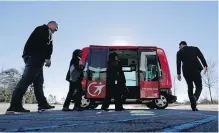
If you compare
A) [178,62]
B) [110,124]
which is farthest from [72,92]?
[110,124]

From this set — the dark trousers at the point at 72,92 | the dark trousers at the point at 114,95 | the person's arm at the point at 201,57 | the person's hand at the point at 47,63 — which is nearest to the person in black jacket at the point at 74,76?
the dark trousers at the point at 72,92

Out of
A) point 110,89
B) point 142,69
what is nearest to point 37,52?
point 110,89

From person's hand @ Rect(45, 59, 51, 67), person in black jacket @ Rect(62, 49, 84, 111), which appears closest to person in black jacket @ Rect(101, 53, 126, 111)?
person in black jacket @ Rect(62, 49, 84, 111)

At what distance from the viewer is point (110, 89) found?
26.1ft

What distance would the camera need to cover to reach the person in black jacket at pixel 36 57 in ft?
18.8

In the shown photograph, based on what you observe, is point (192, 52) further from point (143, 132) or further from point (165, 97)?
→ point (143, 132)

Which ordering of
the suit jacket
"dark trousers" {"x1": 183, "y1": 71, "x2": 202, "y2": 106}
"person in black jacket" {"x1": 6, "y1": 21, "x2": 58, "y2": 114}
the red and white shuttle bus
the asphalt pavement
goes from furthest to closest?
1. the red and white shuttle bus
2. the suit jacket
3. "dark trousers" {"x1": 183, "y1": 71, "x2": 202, "y2": 106}
4. "person in black jacket" {"x1": 6, "y1": 21, "x2": 58, "y2": 114}
5. the asphalt pavement

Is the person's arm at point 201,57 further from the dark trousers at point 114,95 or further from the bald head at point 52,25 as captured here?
the bald head at point 52,25

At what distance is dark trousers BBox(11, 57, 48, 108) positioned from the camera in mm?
A: 5609

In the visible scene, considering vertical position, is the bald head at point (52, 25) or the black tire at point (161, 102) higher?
the bald head at point (52, 25)

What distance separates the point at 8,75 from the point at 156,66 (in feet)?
193

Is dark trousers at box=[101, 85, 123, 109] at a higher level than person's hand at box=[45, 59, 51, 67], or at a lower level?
lower

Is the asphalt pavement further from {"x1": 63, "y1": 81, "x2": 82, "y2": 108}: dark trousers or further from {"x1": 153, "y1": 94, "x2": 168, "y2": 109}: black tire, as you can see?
{"x1": 153, "y1": 94, "x2": 168, "y2": 109}: black tire

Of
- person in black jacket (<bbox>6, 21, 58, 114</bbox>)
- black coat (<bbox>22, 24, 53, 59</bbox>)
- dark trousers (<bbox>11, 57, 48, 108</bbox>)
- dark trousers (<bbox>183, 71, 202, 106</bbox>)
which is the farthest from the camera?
dark trousers (<bbox>183, 71, 202, 106</bbox>)
